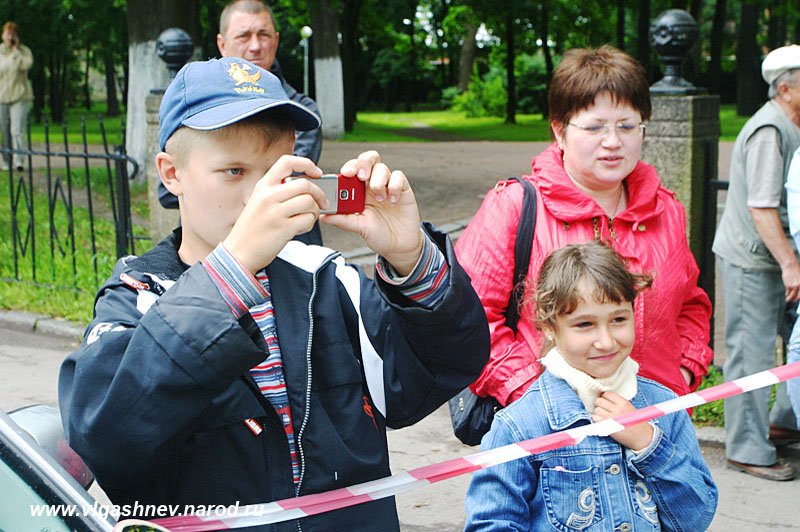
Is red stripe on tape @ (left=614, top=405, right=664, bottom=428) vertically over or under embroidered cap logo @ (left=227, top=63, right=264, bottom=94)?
under

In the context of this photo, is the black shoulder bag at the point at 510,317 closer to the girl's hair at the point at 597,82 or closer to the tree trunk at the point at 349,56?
the girl's hair at the point at 597,82

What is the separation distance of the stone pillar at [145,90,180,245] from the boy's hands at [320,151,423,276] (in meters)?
5.65

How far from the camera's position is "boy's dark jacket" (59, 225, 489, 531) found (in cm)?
151

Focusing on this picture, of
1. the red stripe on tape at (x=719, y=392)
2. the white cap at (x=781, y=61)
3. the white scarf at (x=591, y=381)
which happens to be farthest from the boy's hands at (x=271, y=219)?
the white cap at (x=781, y=61)

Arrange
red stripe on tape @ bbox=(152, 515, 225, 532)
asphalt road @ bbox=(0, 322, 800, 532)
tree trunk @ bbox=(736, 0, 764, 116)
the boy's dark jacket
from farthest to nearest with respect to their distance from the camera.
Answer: tree trunk @ bbox=(736, 0, 764, 116) → asphalt road @ bbox=(0, 322, 800, 532) → red stripe on tape @ bbox=(152, 515, 225, 532) → the boy's dark jacket

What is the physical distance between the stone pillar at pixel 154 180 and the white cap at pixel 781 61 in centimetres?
448

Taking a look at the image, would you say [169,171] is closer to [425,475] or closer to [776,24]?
[425,475]

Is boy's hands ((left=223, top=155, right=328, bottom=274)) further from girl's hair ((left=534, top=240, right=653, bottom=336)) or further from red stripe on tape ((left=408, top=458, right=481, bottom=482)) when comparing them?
girl's hair ((left=534, top=240, right=653, bottom=336))

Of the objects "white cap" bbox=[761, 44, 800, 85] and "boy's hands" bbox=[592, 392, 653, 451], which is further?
"white cap" bbox=[761, 44, 800, 85]

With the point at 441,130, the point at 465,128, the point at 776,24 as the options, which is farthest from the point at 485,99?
the point at 776,24

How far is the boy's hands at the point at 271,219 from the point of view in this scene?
1529 mm

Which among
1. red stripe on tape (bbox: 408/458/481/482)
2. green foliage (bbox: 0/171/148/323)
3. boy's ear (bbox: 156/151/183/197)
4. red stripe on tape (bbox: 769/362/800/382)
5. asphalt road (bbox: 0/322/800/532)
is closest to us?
boy's ear (bbox: 156/151/183/197)

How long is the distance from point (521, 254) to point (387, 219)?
3.64 ft

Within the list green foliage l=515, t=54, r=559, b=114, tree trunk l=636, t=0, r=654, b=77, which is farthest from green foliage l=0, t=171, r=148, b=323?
green foliage l=515, t=54, r=559, b=114
